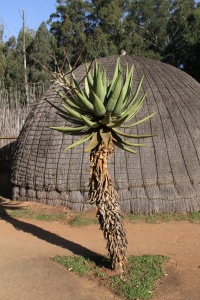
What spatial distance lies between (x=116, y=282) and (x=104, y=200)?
1190 millimetres

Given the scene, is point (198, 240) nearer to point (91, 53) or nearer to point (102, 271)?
point (102, 271)

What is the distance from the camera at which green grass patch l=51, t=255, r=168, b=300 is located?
5.29m

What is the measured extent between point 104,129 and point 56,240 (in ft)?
10.5

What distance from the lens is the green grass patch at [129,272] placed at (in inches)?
208

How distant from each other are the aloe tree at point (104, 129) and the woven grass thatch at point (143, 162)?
3614 millimetres

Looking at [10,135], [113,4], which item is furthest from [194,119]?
[113,4]

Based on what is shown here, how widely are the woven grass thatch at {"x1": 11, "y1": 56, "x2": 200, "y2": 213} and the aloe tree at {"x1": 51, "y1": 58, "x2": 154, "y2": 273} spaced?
3.61m

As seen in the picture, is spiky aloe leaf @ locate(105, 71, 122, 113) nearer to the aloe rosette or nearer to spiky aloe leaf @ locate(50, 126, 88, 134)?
the aloe rosette

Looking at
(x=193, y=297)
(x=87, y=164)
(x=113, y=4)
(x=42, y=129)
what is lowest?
(x=193, y=297)

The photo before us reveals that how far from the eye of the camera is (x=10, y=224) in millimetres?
8984

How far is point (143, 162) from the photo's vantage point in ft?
31.3

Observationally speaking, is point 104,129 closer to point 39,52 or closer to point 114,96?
point 114,96

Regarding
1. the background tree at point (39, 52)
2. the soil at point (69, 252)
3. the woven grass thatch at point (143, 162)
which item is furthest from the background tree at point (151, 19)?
the soil at point (69, 252)

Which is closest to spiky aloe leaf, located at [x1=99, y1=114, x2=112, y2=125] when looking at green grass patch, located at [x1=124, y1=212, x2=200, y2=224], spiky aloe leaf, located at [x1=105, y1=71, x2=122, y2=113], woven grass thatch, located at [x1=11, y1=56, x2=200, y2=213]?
spiky aloe leaf, located at [x1=105, y1=71, x2=122, y2=113]
